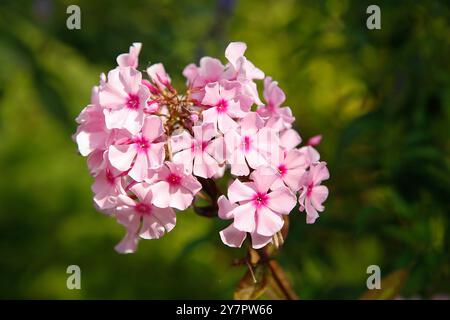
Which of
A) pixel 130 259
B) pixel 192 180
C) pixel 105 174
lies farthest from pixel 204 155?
pixel 130 259

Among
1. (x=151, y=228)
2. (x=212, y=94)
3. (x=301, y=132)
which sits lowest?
(x=151, y=228)

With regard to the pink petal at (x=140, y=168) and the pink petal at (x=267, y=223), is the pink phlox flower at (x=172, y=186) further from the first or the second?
the pink petal at (x=267, y=223)

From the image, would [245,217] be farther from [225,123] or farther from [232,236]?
[225,123]

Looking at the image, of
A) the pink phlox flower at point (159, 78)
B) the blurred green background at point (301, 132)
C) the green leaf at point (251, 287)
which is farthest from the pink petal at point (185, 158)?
the blurred green background at point (301, 132)

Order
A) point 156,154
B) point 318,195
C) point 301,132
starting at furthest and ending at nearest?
point 301,132 → point 318,195 → point 156,154

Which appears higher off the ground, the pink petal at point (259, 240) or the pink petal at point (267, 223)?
the pink petal at point (267, 223)

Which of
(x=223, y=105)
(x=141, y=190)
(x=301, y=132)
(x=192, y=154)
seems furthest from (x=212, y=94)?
(x=301, y=132)
